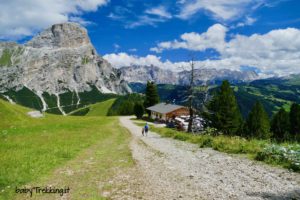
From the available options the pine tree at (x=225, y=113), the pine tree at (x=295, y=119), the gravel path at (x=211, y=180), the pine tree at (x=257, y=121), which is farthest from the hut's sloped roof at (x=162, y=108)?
the gravel path at (x=211, y=180)

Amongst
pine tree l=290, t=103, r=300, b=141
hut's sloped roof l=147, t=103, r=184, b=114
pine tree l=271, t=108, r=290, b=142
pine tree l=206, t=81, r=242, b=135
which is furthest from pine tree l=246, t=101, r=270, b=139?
hut's sloped roof l=147, t=103, r=184, b=114

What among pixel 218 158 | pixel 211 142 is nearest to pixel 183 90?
pixel 211 142

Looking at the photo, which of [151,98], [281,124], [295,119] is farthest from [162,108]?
[295,119]

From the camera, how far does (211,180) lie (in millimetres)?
13031

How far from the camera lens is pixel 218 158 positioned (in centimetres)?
1827

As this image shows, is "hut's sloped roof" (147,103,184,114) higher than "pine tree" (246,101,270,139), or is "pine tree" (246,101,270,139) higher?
"hut's sloped roof" (147,103,184,114)

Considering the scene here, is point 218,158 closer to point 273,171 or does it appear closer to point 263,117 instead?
point 273,171

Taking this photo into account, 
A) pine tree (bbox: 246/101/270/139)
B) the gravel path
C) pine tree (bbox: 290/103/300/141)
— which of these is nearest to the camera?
the gravel path

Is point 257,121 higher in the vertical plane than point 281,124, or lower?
higher

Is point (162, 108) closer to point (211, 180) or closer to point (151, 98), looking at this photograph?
point (151, 98)

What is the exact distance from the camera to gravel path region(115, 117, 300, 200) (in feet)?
36.0

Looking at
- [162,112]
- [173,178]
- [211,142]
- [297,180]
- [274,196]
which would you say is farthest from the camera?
[162,112]

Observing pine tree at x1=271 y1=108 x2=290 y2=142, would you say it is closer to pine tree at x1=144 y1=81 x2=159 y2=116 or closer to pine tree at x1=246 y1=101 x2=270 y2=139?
pine tree at x1=246 y1=101 x2=270 y2=139

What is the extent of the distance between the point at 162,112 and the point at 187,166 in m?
83.7
